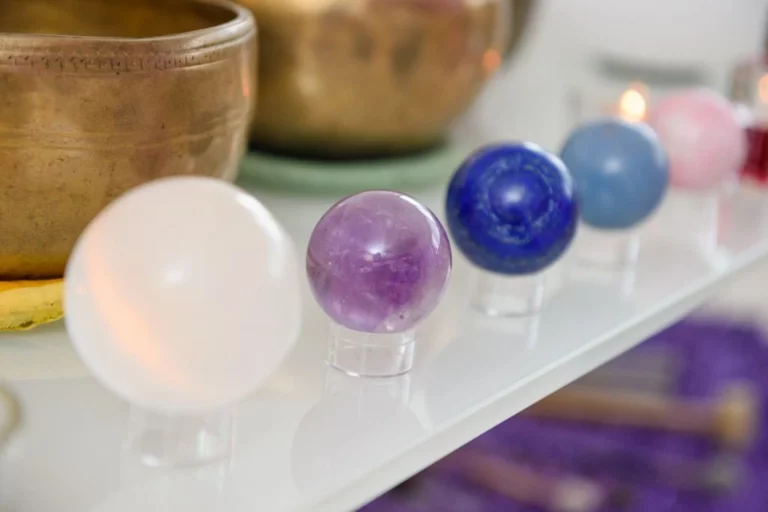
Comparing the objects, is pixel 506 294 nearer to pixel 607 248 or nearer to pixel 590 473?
pixel 607 248

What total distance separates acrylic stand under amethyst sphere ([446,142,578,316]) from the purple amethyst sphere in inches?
2.5

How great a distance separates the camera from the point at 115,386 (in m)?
0.32

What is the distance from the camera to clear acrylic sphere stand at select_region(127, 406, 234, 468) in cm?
34

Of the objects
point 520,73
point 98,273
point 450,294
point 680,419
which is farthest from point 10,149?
point 680,419

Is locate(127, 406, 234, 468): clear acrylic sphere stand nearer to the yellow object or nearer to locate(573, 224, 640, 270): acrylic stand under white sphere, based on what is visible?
the yellow object

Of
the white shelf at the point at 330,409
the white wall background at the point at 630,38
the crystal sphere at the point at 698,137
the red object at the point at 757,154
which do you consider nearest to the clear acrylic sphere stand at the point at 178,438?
the white shelf at the point at 330,409

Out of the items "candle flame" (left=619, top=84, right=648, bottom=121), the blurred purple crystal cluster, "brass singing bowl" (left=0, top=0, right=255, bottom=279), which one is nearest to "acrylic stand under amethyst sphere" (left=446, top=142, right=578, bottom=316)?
"brass singing bowl" (left=0, top=0, right=255, bottom=279)

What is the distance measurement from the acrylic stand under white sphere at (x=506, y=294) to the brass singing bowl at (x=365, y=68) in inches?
5.3

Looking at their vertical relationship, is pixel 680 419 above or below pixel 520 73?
below

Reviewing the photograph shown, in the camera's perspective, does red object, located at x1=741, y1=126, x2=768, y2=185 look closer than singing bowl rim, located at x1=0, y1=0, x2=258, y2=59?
No

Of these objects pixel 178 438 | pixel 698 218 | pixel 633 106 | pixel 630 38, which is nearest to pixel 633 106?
pixel 633 106

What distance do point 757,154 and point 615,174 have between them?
22 centimetres

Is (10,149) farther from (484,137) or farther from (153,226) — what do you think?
(484,137)

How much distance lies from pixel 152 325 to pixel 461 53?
1.12ft
